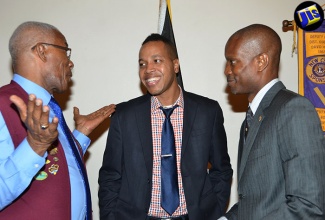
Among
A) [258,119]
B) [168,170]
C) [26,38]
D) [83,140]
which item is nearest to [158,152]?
[168,170]

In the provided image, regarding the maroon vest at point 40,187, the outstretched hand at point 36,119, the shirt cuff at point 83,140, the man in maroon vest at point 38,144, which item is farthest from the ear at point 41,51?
the shirt cuff at point 83,140

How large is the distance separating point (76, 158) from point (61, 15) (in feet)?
6.01

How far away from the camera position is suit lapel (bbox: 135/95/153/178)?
2.43 metres

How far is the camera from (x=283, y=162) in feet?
5.11

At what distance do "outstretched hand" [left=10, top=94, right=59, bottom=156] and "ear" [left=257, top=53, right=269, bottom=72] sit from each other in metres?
1.14

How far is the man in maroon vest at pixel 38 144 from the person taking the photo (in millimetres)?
1370

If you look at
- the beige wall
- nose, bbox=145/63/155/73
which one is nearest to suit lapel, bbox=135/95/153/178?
nose, bbox=145/63/155/73

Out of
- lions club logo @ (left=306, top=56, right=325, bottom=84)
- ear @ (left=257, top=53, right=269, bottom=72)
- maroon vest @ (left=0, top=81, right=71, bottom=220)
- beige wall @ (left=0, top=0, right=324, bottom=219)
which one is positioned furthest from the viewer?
lions club logo @ (left=306, top=56, right=325, bottom=84)

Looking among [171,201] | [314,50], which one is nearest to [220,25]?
[314,50]

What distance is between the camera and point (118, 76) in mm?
3363

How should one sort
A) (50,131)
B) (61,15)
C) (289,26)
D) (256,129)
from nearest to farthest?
(50,131) → (256,129) → (61,15) → (289,26)

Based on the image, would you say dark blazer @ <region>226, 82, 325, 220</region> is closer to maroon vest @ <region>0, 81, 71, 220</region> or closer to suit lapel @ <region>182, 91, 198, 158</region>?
suit lapel @ <region>182, 91, 198, 158</region>

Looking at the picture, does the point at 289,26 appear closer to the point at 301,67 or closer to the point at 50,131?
the point at 301,67

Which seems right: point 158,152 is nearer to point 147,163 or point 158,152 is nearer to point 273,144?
point 147,163
